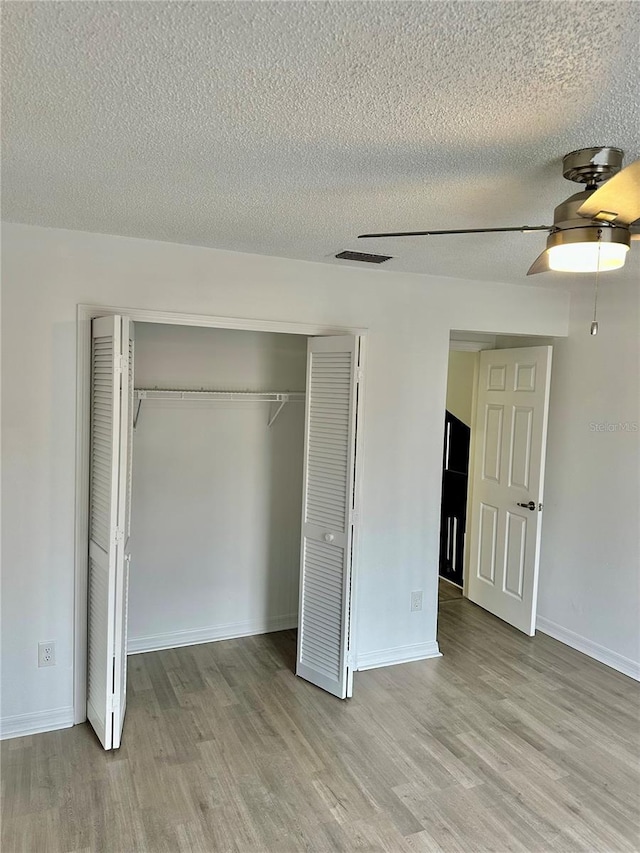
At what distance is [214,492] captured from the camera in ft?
13.3

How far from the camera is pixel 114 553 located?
281 centimetres

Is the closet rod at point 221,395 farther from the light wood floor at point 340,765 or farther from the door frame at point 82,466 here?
the light wood floor at point 340,765

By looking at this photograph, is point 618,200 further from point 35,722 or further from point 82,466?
point 35,722

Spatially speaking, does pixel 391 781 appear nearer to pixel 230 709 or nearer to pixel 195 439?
pixel 230 709

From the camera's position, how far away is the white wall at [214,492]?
387 cm

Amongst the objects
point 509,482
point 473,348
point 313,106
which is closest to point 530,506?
point 509,482

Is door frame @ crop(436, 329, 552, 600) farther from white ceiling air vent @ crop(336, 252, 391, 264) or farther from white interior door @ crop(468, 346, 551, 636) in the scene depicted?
white ceiling air vent @ crop(336, 252, 391, 264)

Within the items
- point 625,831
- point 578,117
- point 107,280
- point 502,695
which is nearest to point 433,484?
point 502,695

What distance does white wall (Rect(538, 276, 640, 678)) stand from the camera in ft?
12.7

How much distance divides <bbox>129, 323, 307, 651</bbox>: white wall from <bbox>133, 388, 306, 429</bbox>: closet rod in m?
0.06

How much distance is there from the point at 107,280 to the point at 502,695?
3.13 m

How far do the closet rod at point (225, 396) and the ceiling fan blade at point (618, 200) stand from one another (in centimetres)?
251

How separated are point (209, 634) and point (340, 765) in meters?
1.53

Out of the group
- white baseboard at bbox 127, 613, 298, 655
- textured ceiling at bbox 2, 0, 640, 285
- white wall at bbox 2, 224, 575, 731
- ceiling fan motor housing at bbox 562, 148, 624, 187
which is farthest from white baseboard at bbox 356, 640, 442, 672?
ceiling fan motor housing at bbox 562, 148, 624, 187
